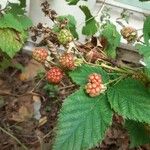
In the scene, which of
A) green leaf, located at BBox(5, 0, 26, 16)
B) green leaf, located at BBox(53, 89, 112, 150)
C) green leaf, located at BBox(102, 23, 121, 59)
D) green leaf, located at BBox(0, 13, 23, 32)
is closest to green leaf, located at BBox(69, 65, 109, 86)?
green leaf, located at BBox(53, 89, 112, 150)

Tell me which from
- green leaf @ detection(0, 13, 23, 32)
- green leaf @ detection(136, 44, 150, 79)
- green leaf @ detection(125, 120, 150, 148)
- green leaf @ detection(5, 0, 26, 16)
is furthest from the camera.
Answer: green leaf @ detection(5, 0, 26, 16)

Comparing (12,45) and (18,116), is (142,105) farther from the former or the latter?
(18,116)

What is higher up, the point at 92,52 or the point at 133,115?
the point at 92,52

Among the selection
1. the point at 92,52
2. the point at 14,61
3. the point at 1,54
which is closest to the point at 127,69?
the point at 92,52

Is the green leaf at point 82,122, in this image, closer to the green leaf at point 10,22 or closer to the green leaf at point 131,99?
the green leaf at point 131,99

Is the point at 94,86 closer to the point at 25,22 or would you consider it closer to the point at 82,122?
the point at 82,122

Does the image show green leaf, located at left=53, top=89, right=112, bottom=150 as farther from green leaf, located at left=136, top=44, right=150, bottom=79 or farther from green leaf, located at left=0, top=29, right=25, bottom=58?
green leaf, located at left=0, top=29, right=25, bottom=58

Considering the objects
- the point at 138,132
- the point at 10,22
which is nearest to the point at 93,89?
the point at 138,132
